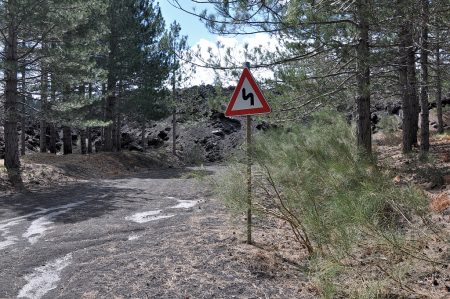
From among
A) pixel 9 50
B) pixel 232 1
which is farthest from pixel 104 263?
pixel 9 50

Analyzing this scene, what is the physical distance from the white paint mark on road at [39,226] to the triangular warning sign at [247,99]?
3672mm

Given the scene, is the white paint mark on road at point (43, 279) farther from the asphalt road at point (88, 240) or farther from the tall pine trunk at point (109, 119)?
the tall pine trunk at point (109, 119)

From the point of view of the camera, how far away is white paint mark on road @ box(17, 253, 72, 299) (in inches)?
160

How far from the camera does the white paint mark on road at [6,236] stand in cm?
600

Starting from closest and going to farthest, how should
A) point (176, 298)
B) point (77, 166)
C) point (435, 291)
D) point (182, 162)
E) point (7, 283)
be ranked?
point (435, 291), point (176, 298), point (7, 283), point (77, 166), point (182, 162)

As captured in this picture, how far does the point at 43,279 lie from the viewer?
444cm

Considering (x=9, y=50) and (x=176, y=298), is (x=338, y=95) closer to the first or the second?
(x=176, y=298)

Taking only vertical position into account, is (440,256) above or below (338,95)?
below

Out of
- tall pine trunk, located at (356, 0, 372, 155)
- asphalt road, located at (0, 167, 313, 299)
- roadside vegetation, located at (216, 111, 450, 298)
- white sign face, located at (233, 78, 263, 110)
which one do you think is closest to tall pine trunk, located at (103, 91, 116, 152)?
asphalt road, located at (0, 167, 313, 299)

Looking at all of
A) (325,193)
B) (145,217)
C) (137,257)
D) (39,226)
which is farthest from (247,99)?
(39,226)

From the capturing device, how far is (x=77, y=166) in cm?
1784

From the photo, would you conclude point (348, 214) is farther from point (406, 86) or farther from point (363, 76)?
point (406, 86)

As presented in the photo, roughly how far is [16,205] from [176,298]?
7.57m

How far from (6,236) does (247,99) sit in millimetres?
4506
